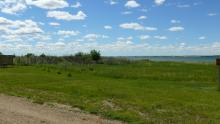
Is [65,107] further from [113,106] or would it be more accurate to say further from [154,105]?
[154,105]

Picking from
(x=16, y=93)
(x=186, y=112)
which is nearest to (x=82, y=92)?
(x=16, y=93)

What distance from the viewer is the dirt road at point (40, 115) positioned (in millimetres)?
11141

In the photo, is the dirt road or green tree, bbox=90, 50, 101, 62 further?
green tree, bbox=90, 50, 101, 62

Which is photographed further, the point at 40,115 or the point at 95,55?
the point at 95,55

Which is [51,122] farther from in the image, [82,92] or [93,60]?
[93,60]

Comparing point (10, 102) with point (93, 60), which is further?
point (93, 60)

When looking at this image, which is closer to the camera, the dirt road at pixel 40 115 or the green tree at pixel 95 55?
the dirt road at pixel 40 115

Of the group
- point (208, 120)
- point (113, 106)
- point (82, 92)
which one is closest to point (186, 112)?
point (208, 120)

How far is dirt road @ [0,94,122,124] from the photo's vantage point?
11.1 metres

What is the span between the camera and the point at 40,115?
39.8 ft

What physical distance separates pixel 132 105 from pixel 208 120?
134 inches

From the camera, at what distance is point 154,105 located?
14.7m

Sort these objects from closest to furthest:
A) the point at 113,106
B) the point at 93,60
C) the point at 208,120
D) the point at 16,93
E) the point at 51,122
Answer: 1. the point at 51,122
2. the point at 208,120
3. the point at 113,106
4. the point at 16,93
5. the point at 93,60

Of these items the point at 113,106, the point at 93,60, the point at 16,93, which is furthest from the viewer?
the point at 93,60
